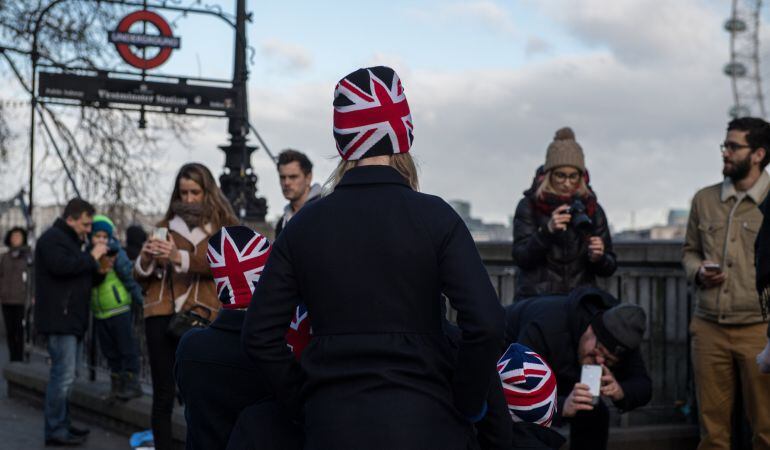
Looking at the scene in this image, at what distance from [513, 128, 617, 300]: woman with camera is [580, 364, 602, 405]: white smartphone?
1.45 meters

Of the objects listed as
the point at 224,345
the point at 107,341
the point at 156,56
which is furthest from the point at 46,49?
the point at 224,345

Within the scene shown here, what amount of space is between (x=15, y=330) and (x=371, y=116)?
1167cm

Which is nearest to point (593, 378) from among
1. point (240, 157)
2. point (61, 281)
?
point (61, 281)

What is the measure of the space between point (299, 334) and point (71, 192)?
18857 mm

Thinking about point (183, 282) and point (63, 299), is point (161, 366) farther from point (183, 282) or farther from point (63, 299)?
point (63, 299)

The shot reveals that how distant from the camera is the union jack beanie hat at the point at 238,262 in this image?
360cm

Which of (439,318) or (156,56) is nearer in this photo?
(439,318)

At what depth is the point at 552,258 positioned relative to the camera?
6.15 m

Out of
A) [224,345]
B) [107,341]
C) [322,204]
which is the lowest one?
[107,341]

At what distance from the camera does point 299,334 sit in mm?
3109

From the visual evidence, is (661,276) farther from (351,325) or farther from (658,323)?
(351,325)

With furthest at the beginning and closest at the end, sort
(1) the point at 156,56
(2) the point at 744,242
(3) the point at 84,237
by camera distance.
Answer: (1) the point at 156,56 → (3) the point at 84,237 → (2) the point at 744,242

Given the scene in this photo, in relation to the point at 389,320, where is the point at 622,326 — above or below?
below

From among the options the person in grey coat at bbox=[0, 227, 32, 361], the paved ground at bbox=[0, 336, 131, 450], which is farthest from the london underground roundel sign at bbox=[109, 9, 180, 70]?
the paved ground at bbox=[0, 336, 131, 450]
